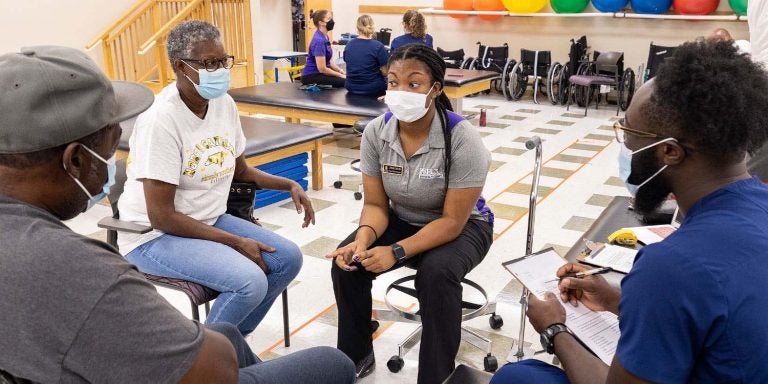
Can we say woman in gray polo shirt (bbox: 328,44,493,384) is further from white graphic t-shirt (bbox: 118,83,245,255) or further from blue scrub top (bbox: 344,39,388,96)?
blue scrub top (bbox: 344,39,388,96)

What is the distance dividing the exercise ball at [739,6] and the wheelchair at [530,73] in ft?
7.10

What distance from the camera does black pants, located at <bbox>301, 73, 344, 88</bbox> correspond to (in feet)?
21.9

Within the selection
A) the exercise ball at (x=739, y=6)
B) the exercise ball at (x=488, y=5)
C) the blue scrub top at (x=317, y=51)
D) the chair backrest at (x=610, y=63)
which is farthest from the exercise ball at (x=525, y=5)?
the blue scrub top at (x=317, y=51)

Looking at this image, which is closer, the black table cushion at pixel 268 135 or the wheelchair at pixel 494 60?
the black table cushion at pixel 268 135

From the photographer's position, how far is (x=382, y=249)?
2.16 m

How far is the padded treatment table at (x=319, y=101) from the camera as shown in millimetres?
5282

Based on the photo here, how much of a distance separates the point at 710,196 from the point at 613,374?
14.7 inches

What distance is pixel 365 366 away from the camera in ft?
7.72

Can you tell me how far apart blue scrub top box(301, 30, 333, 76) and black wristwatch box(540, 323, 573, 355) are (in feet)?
17.8

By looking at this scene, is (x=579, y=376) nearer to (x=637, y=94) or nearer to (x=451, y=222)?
(x=637, y=94)

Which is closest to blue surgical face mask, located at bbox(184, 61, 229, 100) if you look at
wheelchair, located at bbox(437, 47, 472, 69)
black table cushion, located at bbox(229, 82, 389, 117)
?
black table cushion, located at bbox(229, 82, 389, 117)

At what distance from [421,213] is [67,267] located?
1.53 meters

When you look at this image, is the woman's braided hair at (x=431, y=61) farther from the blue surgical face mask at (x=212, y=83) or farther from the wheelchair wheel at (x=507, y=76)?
the wheelchair wheel at (x=507, y=76)

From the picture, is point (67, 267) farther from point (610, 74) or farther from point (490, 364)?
point (610, 74)
